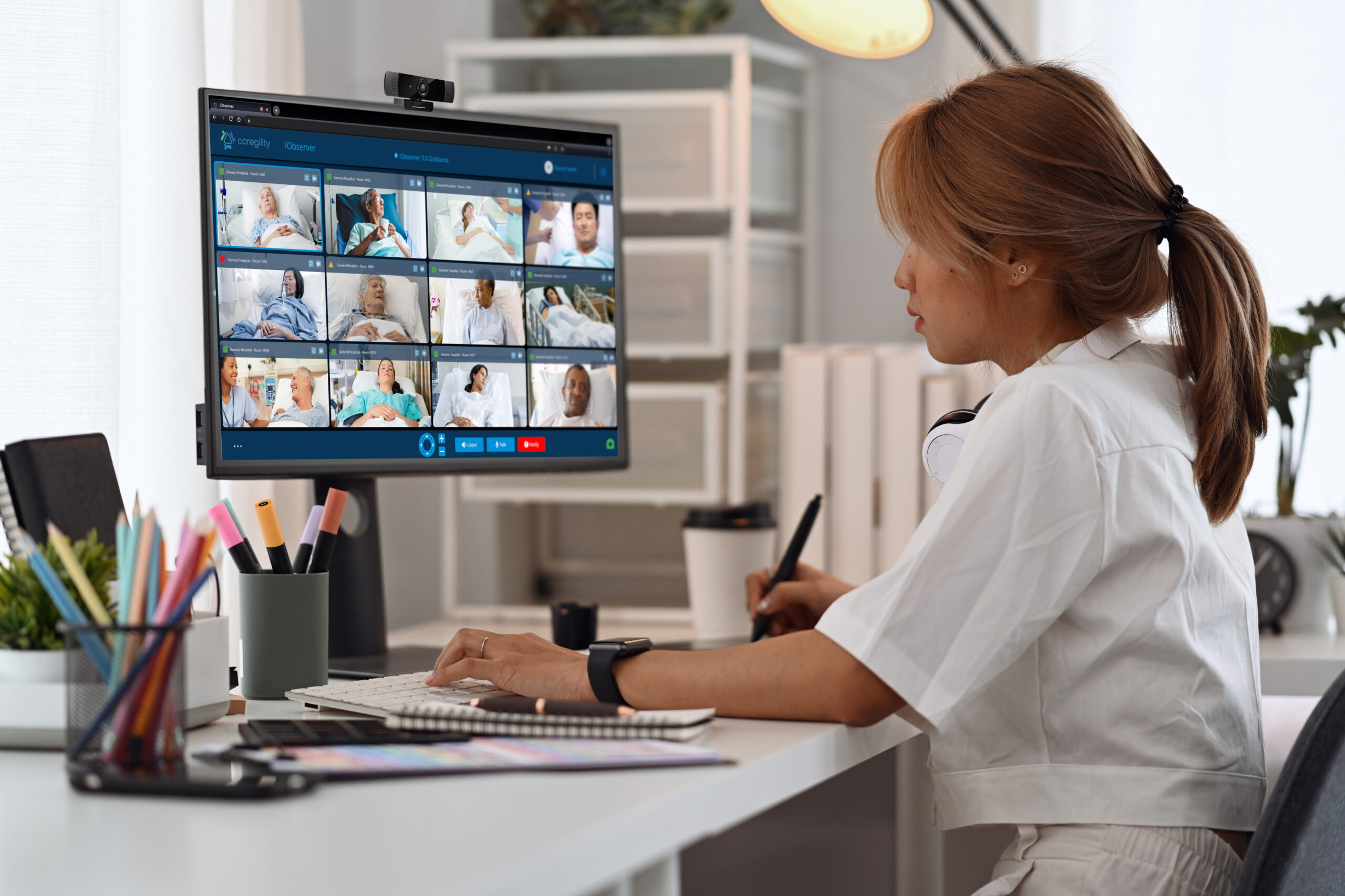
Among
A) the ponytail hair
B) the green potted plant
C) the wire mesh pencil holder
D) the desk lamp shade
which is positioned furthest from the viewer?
the desk lamp shade

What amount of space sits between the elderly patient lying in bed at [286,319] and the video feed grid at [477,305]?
12cm

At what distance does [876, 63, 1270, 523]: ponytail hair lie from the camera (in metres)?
0.87

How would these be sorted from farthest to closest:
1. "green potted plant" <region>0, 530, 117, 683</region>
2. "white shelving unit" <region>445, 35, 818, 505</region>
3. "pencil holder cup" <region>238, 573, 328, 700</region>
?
"white shelving unit" <region>445, 35, 818, 505</region>
"pencil holder cup" <region>238, 573, 328, 700</region>
"green potted plant" <region>0, 530, 117, 683</region>

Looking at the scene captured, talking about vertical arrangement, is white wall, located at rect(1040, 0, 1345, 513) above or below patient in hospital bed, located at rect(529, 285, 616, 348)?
above

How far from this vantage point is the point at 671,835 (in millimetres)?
612

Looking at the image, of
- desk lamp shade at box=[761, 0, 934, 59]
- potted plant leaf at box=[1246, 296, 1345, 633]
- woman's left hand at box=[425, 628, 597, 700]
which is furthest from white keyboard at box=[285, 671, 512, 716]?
potted plant leaf at box=[1246, 296, 1345, 633]

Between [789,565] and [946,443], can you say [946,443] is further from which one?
[789,565]

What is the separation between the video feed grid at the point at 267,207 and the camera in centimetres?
111

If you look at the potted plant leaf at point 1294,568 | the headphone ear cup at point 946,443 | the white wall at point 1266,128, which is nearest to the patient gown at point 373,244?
the headphone ear cup at point 946,443

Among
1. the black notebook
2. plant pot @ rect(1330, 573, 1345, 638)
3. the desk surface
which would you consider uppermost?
the black notebook

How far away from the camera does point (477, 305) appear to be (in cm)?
124

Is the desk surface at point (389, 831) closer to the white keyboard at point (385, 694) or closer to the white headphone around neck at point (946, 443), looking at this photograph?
the white keyboard at point (385, 694)

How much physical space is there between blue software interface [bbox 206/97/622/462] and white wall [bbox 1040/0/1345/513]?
46.6 inches

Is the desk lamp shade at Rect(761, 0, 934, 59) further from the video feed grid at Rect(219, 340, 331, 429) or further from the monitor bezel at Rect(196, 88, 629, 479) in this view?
the video feed grid at Rect(219, 340, 331, 429)
